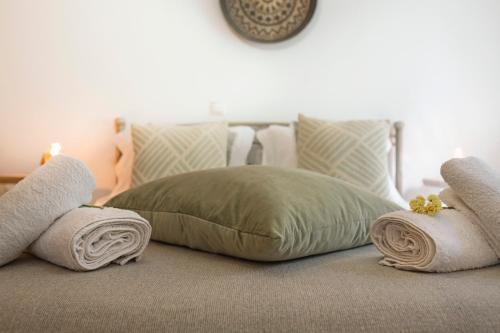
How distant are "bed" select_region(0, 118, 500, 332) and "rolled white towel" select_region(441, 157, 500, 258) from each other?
0.10 meters

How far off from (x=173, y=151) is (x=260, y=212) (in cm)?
136

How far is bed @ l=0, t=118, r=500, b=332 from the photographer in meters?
0.85

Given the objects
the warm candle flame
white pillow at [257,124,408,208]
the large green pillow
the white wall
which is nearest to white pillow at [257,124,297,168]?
white pillow at [257,124,408,208]

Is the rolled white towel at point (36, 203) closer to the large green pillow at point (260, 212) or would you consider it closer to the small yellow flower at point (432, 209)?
the large green pillow at point (260, 212)

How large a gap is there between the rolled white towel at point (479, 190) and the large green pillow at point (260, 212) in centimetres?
20

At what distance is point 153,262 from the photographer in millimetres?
1147

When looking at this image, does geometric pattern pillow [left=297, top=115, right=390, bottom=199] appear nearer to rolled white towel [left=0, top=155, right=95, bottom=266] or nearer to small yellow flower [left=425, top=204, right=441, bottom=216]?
small yellow flower [left=425, top=204, right=441, bottom=216]

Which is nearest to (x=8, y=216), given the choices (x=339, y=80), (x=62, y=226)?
(x=62, y=226)

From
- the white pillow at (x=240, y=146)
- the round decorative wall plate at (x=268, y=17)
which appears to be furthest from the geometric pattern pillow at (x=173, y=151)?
the round decorative wall plate at (x=268, y=17)

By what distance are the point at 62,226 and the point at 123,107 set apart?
6.34 ft

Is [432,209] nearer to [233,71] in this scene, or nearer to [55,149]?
[233,71]

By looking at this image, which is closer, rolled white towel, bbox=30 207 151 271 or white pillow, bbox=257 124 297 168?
rolled white towel, bbox=30 207 151 271

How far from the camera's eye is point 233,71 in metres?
2.96

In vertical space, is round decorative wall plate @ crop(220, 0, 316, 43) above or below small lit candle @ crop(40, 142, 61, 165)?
above
